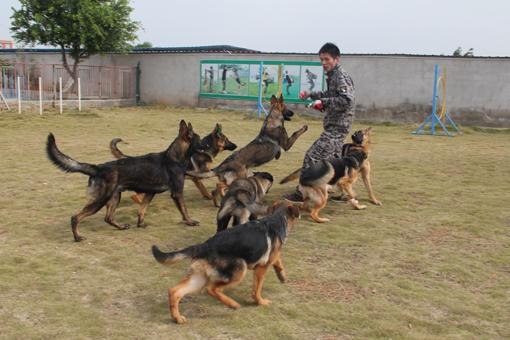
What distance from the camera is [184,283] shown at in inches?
154

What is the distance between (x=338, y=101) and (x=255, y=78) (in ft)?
63.2

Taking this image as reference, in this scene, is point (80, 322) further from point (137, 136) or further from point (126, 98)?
point (126, 98)

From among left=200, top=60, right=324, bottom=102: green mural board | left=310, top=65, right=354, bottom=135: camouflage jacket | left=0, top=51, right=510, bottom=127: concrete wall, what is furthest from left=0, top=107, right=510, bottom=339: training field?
left=200, top=60, right=324, bottom=102: green mural board

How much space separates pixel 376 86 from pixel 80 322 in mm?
21160

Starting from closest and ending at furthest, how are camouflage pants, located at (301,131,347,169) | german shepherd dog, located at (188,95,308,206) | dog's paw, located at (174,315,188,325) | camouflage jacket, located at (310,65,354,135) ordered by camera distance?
dog's paw, located at (174,315,188,325) → camouflage jacket, located at (310,65,354,135) → german shepherd dog, located at (188,95,308,206) → camouflage pants, located at (301,131,347,169)

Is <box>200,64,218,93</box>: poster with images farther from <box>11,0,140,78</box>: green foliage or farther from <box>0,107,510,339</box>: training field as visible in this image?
<box>0,107,510,339</box>: training field

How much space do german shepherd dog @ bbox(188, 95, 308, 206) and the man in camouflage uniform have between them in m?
0.82

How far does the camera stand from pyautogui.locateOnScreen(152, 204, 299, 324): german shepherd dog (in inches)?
155

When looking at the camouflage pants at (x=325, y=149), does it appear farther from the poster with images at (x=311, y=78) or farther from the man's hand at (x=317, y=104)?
the poster with images at (x=311, y=78)

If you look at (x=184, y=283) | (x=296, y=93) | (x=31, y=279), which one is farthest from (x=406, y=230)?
(x=296, y=93)

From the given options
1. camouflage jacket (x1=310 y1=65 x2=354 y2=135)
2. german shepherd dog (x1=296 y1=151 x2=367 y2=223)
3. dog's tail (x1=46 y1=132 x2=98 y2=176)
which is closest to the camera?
dog's tail (x1=46 y1=132 x2=98 y2=176)

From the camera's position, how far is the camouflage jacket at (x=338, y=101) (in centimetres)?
724

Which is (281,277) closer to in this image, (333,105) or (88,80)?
(333,105)

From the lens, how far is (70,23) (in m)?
25.5
